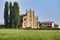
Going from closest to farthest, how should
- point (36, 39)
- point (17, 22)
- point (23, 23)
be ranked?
1. point (36, 39)
2. point (17, 22)
3. point (23, 23)

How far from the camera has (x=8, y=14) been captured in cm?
6088

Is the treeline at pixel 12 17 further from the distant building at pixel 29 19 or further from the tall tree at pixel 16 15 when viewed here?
the distant building at pixel 29 19

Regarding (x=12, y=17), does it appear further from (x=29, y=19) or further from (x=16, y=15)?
(x=29, y=19)

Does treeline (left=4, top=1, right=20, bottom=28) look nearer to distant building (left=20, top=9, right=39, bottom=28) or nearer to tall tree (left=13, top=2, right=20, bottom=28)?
tall tree (left=13, top=2, right=20, bottom=28)

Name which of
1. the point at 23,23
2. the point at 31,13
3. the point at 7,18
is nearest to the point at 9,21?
the point at 7,18

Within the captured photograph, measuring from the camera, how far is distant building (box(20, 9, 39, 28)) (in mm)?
72594

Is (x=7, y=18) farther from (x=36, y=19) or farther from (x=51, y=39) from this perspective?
(x=51, y=39)

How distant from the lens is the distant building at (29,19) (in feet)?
238

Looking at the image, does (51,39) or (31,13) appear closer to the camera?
(51,39)

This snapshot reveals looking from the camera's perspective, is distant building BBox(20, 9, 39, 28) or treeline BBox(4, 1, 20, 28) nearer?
treeline BBox(4, 1, 20, 28)

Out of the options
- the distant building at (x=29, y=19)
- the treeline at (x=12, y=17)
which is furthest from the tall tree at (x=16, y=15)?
the distant building at (x=29, y=19)

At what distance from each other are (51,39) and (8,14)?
151 ft

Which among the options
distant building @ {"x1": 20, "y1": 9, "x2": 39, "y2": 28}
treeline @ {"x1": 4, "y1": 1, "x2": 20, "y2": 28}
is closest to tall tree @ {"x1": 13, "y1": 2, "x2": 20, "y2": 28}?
treeline @ {"x1": 4, "y1": 1, "x2": 20, "y2": 28}

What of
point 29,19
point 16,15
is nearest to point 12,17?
point 16,15
